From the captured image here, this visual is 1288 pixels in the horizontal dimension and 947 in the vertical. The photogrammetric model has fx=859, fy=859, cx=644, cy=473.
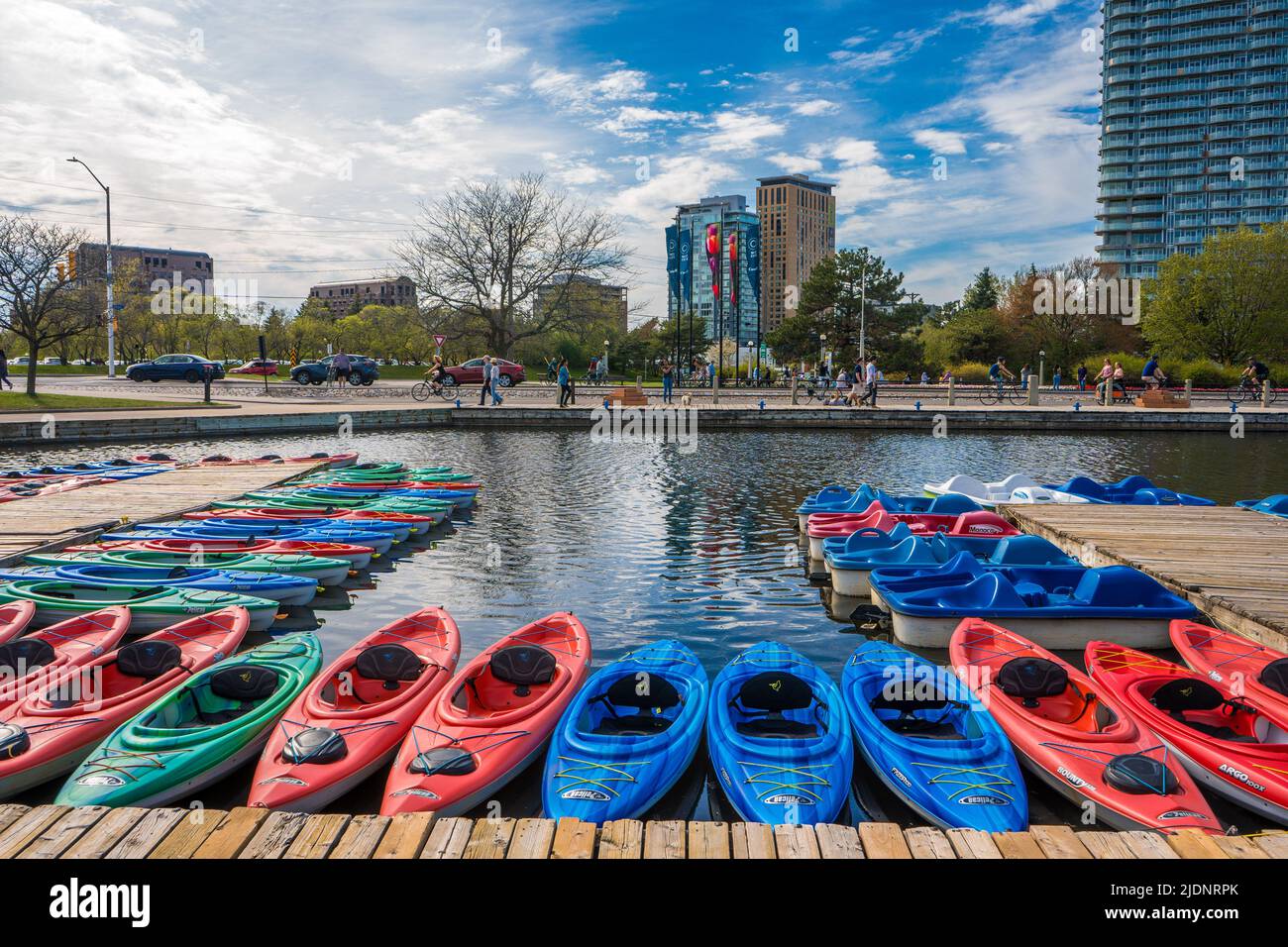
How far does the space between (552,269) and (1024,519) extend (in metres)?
42.9

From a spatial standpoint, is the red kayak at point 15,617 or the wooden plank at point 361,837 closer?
the wooden plank at point 361,837

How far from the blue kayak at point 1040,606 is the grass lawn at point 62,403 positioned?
30234 mm

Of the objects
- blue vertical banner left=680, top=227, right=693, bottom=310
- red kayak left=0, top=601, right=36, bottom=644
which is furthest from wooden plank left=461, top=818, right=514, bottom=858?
blue vertical banner left=680, top=227, right=693, bottom=310

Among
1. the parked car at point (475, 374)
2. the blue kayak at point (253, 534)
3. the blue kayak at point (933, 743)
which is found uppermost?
the parked car at point (475, 374)

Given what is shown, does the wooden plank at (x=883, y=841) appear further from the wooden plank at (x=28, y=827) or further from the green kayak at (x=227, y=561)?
the green kayak at (x=227, y=561)

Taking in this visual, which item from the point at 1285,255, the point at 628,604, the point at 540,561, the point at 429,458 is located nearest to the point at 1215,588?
the point at 628,604

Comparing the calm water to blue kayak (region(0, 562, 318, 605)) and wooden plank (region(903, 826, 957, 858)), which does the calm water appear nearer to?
blue kayak (region(0, 562, 318, 605))

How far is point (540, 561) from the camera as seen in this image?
12617 millimetres

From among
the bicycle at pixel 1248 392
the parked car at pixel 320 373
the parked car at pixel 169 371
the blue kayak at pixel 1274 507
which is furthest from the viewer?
the parked car at pixel 169 371

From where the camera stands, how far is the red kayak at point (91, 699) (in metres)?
5.62

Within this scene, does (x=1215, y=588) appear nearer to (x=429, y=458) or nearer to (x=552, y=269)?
(x=429, y=458)

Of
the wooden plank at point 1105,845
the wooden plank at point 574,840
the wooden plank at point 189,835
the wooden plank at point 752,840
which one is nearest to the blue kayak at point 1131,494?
the wooden plank at point 1105,845

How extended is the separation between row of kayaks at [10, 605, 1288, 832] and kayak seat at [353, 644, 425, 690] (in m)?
0.02
